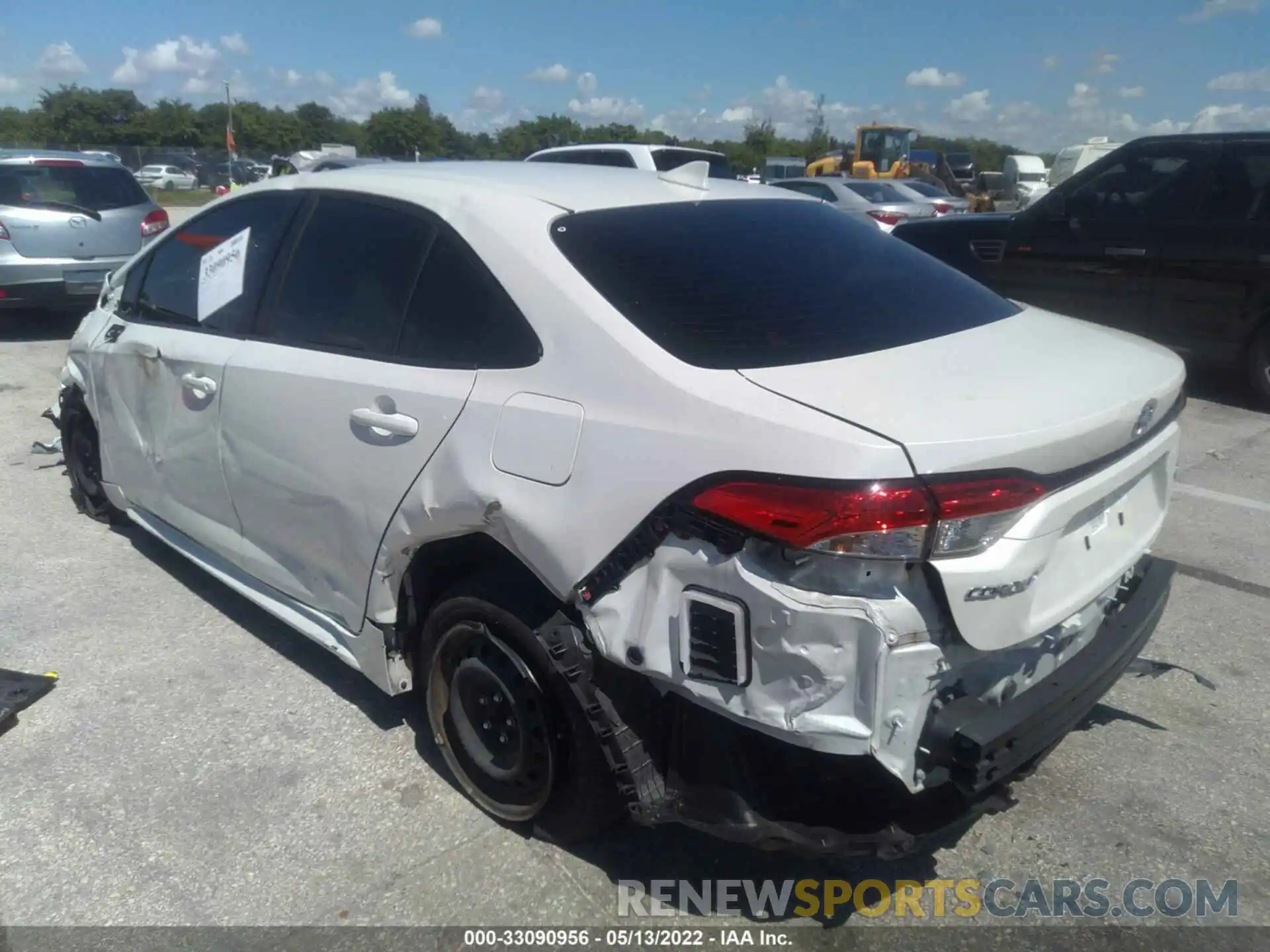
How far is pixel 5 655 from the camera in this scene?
368cm

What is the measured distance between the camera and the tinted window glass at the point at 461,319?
2.48m

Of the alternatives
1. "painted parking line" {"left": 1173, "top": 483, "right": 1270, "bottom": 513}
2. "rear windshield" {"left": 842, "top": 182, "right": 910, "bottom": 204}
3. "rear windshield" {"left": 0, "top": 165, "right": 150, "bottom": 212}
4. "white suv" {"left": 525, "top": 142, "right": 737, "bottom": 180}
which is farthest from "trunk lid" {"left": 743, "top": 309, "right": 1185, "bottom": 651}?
"rear windshield" {"left": 842, "top": 182, "right": 910, "bottom": 204}

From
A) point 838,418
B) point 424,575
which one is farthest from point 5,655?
point 838,418

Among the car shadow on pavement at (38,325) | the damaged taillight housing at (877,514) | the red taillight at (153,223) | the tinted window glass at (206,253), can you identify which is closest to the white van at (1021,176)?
the red taillight at (153,223)

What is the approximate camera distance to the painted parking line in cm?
526

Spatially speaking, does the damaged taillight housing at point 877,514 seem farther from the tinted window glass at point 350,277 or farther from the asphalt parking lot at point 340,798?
the tinted window glass at point 350,277

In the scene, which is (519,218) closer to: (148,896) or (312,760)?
(312,760)

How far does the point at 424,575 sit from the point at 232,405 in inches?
39.9

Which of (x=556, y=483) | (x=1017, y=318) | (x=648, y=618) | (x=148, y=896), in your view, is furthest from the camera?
(x=1017, y=318)

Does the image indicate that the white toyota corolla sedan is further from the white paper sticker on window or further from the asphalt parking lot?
the asphalt parking lot

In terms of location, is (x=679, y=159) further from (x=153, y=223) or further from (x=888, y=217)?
(x=153, y=223)

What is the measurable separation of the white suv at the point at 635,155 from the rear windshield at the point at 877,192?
344cm

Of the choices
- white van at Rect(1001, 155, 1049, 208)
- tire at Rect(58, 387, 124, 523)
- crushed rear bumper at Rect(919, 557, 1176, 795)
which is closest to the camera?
crushed rear bumper at Rect(919, 557, 1176, 795)

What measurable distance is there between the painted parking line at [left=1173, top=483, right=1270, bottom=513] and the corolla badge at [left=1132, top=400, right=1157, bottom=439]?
3.28 meters
